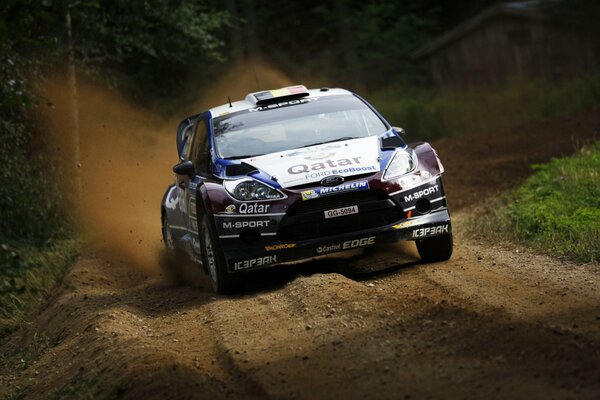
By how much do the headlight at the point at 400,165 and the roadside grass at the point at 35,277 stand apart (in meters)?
3.54

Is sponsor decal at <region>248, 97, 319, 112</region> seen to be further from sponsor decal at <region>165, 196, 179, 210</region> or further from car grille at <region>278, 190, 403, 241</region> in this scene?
car grille at <region>278, 190, 403, 241</region>

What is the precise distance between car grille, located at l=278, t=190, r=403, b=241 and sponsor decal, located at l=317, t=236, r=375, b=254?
4.0 inches

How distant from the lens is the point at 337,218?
986 centimetres

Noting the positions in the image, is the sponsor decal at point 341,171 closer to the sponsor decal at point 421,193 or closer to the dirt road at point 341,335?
the sponsor decal at point 421,193

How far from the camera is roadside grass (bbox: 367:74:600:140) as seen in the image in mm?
30078

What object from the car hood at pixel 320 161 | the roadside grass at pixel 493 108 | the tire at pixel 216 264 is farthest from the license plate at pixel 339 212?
the roadside grass at pixel 493 108

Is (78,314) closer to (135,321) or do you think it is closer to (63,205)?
(135,321)

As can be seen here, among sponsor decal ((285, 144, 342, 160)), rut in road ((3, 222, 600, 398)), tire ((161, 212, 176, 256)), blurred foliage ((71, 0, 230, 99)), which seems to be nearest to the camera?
rut in road ((3, 222, 600, 398))

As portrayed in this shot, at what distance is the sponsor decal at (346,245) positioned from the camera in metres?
9.91

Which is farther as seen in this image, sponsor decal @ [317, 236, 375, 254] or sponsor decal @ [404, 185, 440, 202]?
sponsor decal @ [404, 185, 440, 202]

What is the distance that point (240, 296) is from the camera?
10.1m

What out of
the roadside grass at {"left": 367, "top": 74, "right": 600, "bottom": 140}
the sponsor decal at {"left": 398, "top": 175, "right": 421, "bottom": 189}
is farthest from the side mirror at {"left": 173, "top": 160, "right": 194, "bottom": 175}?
the roadside grass at {"left": 367, "top": 74, "right": 600, "bottom": 140}

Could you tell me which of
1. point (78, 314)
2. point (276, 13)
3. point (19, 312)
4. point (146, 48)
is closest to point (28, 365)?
point (78, 314)

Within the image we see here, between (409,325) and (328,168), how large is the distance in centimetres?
284
